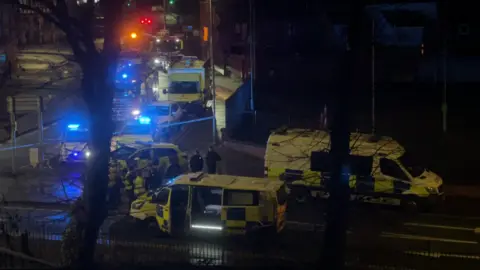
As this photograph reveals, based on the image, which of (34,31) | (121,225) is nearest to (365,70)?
(121,225)

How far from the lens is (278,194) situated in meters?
13.3

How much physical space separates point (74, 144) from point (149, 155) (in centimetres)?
426

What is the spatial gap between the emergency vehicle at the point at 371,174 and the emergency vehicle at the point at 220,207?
311cm

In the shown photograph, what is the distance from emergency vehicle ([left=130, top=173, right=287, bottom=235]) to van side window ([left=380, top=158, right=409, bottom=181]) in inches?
162

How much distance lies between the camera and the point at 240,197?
1305cm

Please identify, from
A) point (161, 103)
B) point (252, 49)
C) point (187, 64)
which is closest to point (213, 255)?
point (161, 103)

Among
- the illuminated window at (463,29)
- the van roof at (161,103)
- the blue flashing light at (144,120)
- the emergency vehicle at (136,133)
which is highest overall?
the illuminated window at (463,29)

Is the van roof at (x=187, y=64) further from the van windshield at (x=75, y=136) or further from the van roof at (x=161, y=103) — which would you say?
the van windshield at (x=75, y=136)

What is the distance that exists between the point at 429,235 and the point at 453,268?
10.6 feet

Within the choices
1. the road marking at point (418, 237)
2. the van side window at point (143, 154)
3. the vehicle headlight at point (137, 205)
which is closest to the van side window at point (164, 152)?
the van side window at point (143, 154)

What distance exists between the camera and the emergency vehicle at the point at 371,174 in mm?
16312

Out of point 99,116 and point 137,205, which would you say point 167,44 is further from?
point 99,116

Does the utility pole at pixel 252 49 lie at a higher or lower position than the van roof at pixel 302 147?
higher

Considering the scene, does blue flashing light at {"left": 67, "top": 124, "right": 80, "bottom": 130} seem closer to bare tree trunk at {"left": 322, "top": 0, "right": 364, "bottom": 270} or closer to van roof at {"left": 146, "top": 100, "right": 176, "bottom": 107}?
van roof at {"left": 146, "top": 100, "right": 176, "bottom": 107}
